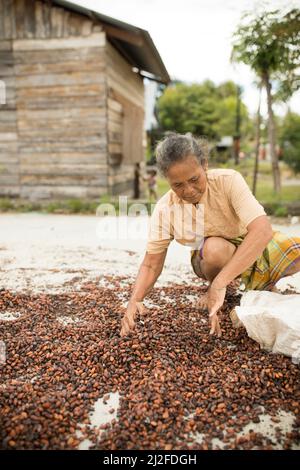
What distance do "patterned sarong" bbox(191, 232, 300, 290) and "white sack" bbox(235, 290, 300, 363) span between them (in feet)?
0.97

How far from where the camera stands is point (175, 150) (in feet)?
7.18

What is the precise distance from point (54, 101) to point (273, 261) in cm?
676

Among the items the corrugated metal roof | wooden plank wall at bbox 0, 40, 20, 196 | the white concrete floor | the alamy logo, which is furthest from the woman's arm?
the alamy logo

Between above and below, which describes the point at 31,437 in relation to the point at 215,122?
below

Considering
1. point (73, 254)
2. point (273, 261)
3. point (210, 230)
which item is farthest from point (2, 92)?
point (273, 261)

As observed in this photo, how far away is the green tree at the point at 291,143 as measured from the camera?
14.7 m

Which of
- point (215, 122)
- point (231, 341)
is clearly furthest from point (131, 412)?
point (215, 122)

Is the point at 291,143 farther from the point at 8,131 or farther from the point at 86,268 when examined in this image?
the point at 86,268

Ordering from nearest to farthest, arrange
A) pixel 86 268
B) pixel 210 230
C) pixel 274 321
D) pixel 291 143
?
pixel 274 321 < pixel 210 230 < pixel 86 268 < pixel 291 143

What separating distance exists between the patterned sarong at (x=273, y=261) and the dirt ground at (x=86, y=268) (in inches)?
23.4

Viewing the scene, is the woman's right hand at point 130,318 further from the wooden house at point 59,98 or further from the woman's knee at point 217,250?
the wooden house at point 59,98
